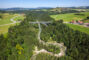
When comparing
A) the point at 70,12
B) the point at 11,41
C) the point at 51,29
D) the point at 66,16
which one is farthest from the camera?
the point at 70,12

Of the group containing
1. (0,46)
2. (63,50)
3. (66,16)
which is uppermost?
(66,16)

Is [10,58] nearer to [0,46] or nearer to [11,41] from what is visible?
[0,46]

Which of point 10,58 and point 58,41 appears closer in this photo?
point 10,58

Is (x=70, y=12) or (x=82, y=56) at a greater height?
(x=70, y=12)

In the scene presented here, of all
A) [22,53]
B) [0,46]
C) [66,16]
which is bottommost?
[22,53]

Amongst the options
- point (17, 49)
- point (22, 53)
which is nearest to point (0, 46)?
point (17, 49)

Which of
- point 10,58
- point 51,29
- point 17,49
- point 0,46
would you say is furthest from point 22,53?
point 51,29

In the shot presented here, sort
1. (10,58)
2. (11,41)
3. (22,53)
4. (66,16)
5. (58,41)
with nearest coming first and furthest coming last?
(10,58) < (22,53) < (11,41) < (58,41) < (66,16)

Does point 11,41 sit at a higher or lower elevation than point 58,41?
higher

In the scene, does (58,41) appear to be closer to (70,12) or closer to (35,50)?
(35,50)
